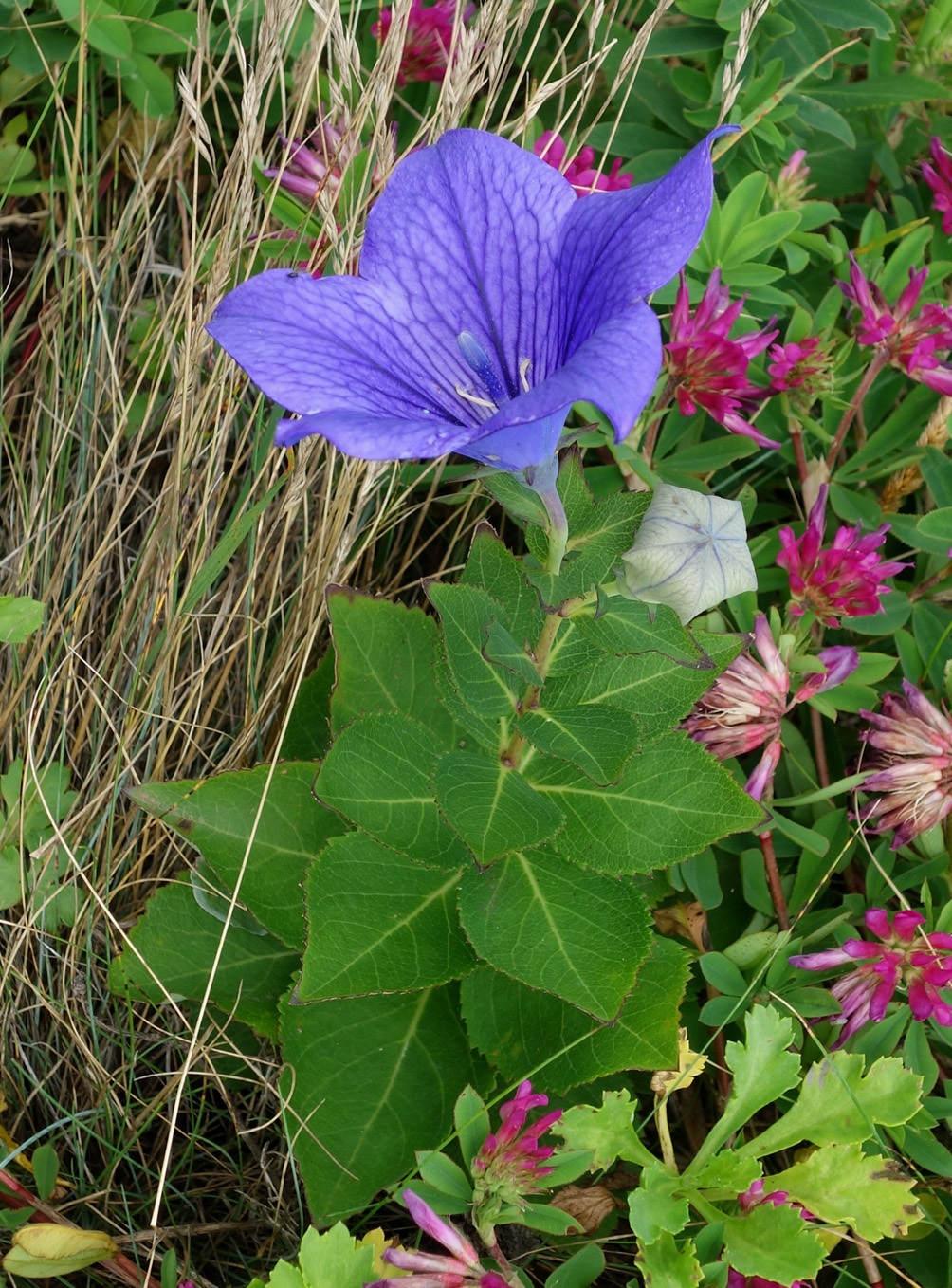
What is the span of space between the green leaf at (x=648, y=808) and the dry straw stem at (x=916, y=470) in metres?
0.79

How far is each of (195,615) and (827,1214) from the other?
1217 mm

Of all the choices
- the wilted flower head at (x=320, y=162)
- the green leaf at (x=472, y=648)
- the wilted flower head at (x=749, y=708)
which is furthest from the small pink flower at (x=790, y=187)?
the green leaf at (x=472, y=648)

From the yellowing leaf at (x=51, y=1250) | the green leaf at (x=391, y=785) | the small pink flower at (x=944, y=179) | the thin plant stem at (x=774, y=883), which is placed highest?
the small pink flower at (x=944, y=179)

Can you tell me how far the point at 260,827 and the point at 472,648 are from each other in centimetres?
47

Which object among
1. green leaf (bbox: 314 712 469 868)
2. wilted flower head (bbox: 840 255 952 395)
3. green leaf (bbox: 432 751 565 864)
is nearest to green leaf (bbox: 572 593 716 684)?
green leaf (bbox: 432 751 565 864)

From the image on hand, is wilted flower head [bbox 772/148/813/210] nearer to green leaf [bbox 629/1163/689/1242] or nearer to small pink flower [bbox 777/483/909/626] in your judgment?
small pink flower [bbox 777/483/909/626]

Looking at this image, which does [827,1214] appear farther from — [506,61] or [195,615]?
[506,61]

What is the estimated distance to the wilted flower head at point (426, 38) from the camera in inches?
78.9

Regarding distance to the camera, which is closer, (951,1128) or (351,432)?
(351,432)

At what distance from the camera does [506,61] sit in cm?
204

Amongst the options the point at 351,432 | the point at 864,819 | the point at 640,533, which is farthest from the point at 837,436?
the point at 351,432

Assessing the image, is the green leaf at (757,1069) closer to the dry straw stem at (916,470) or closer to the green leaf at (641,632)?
the green leaf at (641,632)

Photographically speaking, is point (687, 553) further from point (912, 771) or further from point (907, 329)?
point (907, 329)

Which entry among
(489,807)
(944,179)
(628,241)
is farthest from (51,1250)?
(944,179)
